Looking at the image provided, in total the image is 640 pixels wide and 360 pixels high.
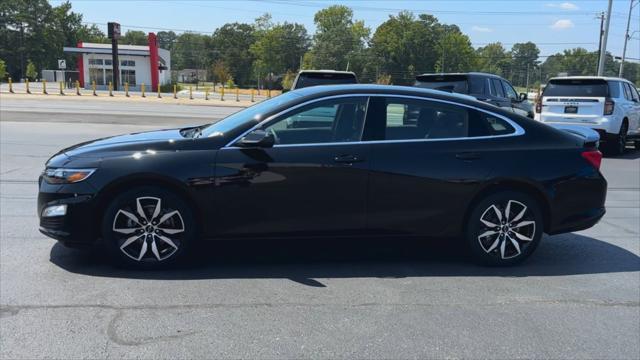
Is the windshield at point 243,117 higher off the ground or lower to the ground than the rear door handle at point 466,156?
higher

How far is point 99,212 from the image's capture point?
4527 millimetres

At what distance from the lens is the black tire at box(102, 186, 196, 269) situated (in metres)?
4.49

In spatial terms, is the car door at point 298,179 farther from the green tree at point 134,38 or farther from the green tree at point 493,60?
the green tree at point 134,38

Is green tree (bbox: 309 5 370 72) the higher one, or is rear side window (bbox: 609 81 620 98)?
green tree (bbox: 309 5 370 72)

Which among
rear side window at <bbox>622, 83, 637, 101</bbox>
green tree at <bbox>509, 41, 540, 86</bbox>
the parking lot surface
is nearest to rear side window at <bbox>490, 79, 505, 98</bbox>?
rear side window at <bbox>622, 83, 637, 101</bbox>

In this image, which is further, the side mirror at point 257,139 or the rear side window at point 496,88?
the rear side window at point 496,88

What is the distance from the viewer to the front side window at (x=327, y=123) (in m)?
4.73

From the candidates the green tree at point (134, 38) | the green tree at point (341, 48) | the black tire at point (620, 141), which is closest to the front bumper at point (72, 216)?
the black tire at point (620, 141)

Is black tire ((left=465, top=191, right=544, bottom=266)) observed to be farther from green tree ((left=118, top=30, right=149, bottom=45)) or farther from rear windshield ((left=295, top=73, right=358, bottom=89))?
green tree ((left=118, top=30, right=149, bottom=45))

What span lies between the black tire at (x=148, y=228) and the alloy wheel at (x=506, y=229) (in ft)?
8.61

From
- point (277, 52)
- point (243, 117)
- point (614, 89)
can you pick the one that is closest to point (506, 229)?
point (243, 117)

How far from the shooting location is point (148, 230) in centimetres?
455

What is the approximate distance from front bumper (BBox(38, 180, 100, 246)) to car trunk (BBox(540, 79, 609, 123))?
1224 centimetres

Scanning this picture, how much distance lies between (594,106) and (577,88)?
2.15 ft
